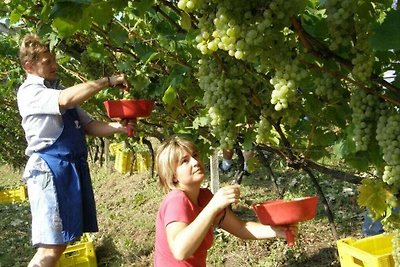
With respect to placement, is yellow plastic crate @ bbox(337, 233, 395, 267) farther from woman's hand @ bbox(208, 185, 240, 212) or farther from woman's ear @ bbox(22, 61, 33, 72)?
woman's ear @ bbox(22, 61, 33, 72)

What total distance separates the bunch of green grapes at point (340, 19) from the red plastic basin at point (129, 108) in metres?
1.58

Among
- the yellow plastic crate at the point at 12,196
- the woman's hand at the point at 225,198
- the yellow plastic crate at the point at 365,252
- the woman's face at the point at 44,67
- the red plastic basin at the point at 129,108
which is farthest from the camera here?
the yellow plastic crate at the point at 12,196

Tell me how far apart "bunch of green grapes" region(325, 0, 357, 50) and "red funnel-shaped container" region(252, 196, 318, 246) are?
0.57 m

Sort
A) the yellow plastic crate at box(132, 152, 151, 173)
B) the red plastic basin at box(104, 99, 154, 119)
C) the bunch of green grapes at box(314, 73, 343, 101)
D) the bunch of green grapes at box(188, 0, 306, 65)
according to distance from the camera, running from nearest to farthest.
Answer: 1. the bunch of green grapes at box(188, 0, 306, 65)
2. the bunch of green grapes at box(314, 73, 343, 101)
3. the red plastic basin at box(104, 99, 154, 119)
4. the yellow plastic crate at box(132, 152, 151, 173)

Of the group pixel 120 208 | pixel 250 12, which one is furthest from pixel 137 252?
pixel 250 12

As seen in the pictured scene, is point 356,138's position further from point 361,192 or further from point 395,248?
point 395,248

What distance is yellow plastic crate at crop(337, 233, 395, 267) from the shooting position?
3.00m

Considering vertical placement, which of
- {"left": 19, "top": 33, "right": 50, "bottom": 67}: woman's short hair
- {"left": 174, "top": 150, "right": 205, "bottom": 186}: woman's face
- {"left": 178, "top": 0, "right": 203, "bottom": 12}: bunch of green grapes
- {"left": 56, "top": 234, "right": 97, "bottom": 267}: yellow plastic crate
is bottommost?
{"left": 56, "top": 234, "right": 97, "bottom": 267}: yellow plastic crate

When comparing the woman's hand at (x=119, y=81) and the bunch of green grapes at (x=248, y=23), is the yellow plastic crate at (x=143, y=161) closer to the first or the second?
the woman's hand at (x=119, y=81)

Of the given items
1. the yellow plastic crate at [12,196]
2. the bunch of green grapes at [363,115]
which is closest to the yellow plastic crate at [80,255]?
the bunch of green grapes at [363,115]

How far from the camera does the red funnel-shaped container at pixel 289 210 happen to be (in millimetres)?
1714

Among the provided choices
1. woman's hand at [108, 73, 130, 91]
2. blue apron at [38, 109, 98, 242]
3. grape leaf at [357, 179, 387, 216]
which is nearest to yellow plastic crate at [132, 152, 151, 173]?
blue apron at [38, 109, 98, 242]

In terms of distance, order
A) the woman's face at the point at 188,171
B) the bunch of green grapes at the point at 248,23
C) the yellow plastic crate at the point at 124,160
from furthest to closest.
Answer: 1. the yellow plastic crate at the point at 124,160
2. the woman's face at the point at 188,171
3. the bunch of green grapes at the point at 248,23

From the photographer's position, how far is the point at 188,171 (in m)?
2.30
